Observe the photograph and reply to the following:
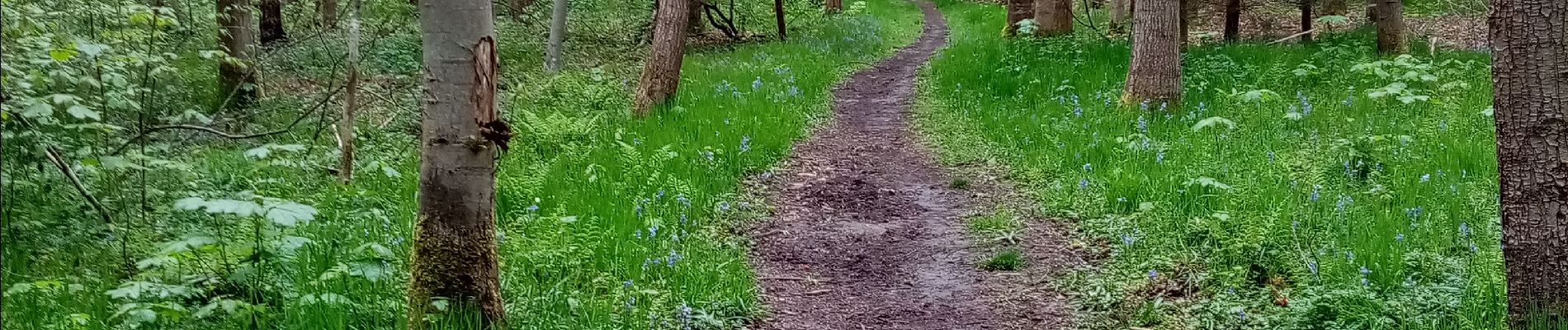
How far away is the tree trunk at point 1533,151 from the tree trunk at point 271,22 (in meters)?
17.8

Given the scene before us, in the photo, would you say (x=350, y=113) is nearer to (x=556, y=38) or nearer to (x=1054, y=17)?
(x=556, y=38)

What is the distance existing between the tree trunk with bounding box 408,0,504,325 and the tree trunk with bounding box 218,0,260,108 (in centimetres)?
856

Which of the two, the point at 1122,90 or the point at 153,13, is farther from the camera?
the point at 1122,90

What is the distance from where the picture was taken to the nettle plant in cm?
365

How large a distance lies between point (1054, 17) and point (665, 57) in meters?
8.86

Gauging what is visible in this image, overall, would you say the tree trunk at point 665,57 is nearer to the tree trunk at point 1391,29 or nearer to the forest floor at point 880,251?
the forest floor at point 880,251

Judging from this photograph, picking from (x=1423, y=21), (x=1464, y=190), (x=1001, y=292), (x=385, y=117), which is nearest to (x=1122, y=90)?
(x=1464, y=190)

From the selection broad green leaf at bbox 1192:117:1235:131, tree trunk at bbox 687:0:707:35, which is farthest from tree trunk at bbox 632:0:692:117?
tree trunk at bbox 687:0:707:35

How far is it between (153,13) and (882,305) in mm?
5214

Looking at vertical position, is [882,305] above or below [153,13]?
below

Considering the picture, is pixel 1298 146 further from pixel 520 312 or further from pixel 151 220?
pixel 151 220

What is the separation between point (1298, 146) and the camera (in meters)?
7.11

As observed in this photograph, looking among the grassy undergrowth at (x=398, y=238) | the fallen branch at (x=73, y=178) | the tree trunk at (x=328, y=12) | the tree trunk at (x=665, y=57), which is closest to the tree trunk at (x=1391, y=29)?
the grassy undergrowth at (x=398, y=238)

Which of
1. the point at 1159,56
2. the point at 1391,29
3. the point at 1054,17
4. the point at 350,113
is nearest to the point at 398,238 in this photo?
the point at 350,113
